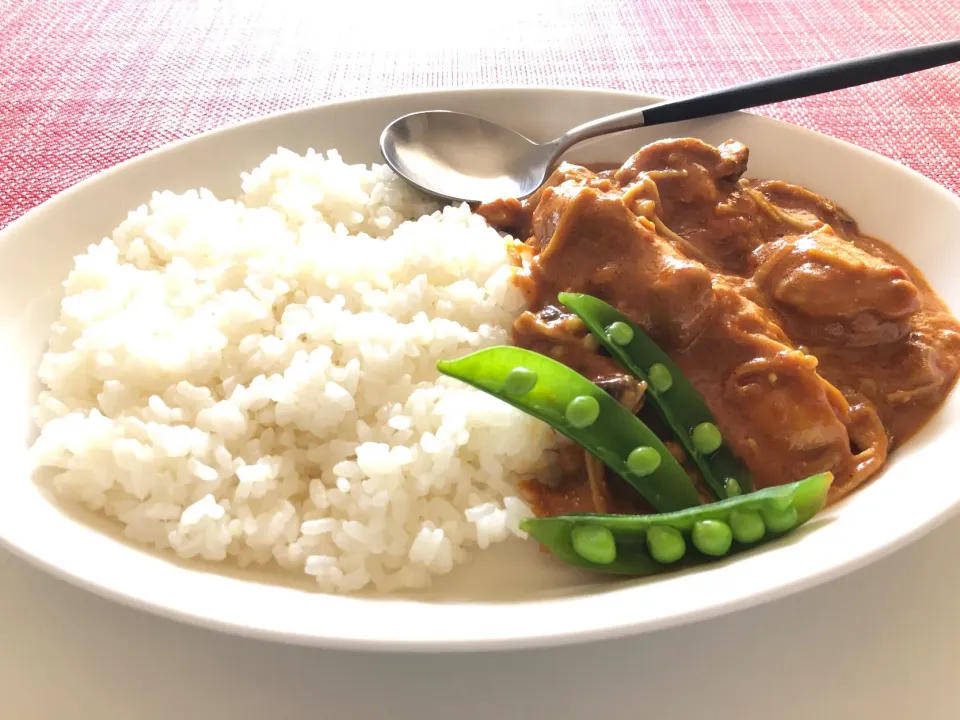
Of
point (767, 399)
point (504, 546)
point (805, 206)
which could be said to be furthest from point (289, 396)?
point (805, 206)

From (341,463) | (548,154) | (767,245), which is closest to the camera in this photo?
(341,463)

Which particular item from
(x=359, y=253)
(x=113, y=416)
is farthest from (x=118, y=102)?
(x=113, y=416)

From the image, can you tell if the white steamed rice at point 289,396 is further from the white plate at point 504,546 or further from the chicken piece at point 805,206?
the chicken piece at point 805,206

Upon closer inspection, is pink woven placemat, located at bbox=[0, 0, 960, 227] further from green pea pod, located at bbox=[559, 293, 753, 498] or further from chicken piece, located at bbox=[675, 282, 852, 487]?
green pea pod, located at bbox=[559, 293, 753, 498]

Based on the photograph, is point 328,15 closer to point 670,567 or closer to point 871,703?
point 670,567

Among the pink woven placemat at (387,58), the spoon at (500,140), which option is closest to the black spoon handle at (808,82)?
the spoon at (500,140)

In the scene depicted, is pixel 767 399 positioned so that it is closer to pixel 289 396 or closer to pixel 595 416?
pixel 595 416
